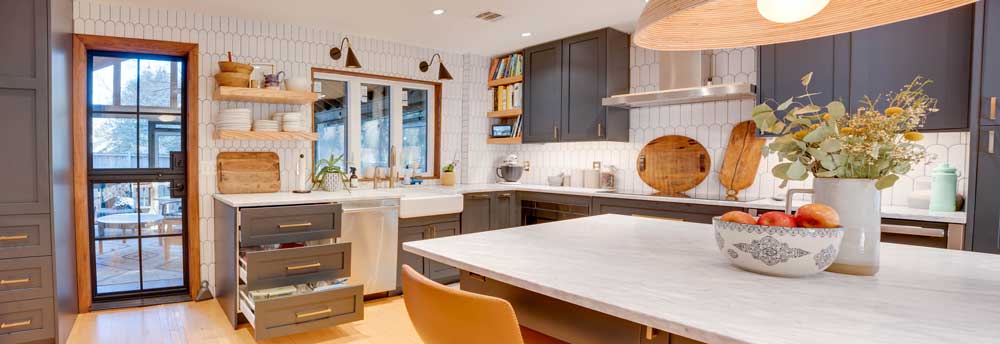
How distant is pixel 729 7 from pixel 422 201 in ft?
9.44

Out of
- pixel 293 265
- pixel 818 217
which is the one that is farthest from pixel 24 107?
pixel 818 217

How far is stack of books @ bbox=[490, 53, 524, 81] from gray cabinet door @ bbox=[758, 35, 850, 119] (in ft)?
7.38

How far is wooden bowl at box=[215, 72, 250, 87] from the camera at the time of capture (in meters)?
3.43

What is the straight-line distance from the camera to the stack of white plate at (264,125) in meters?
3.59

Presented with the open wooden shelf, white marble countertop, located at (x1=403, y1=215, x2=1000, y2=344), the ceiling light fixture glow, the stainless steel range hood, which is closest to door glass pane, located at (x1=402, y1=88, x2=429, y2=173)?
the open wooden shelf

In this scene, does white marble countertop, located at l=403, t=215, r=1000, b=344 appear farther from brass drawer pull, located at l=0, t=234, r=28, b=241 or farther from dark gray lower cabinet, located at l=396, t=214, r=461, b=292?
brass drawer pull, located at l=0, t=234, r=28, b=241

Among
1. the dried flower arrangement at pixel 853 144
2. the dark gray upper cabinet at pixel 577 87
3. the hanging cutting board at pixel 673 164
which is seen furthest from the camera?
the dark gray upper cabinet at pixel 577 87

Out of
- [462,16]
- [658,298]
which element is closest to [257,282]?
[462,16]

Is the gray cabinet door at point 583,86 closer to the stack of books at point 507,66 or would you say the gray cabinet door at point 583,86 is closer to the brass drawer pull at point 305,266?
the stack of books at point 507,66

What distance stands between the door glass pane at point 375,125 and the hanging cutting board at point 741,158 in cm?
294

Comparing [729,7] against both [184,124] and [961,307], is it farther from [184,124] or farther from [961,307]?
[184,124]

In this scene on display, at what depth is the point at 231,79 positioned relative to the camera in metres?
3.44

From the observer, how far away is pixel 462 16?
371cm

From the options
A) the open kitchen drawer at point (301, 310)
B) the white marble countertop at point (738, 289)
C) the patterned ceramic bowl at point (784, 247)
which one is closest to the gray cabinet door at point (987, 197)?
the white marble countertop at point (738, 289)
